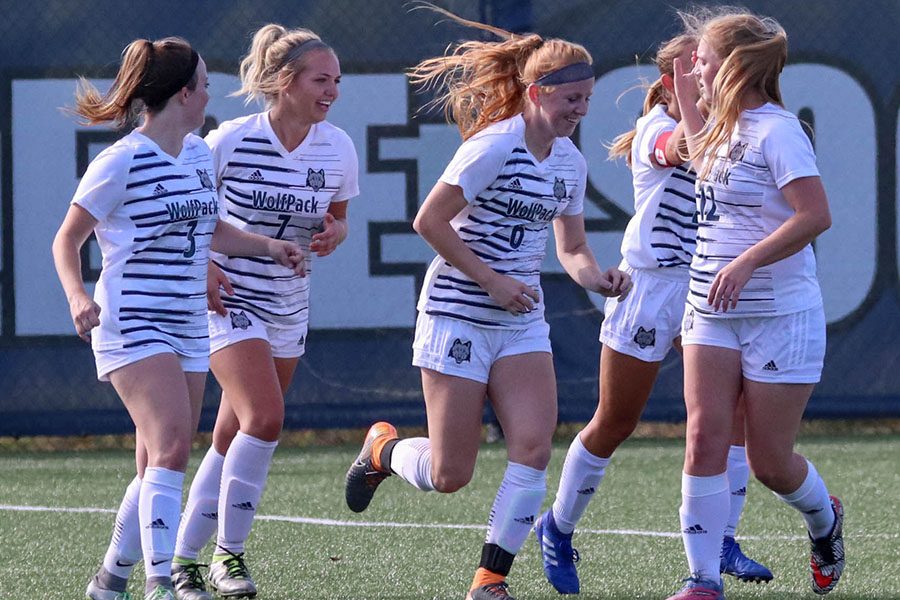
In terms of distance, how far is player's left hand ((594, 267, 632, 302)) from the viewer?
4.71 m

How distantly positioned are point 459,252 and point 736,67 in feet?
3.07

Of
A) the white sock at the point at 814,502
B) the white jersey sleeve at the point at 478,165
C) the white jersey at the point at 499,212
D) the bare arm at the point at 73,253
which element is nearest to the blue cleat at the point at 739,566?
the white sock at the point at 814,502

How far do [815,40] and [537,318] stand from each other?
16.5ft

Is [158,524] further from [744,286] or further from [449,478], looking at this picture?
[744,286]

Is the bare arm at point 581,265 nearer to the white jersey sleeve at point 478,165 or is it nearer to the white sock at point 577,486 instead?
the white jersey sleeve at point 478,165

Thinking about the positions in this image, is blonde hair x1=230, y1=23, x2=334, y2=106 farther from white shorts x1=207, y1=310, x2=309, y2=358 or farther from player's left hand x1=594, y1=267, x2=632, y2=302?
player's left hand x1=594, y1=267, x2=632, y2=302

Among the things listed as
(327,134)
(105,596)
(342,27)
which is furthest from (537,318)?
(342,27)

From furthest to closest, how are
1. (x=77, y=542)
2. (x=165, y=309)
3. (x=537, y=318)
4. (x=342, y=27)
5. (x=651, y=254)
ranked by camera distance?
(x=342, y=27) < (x=77, y=542) < (x=651, y=254) < (x=537, y=318) < (x=165, y=309)

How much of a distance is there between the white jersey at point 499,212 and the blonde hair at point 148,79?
814 millimetres

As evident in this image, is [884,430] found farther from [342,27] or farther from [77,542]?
[77,542]

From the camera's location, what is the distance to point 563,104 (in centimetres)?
465

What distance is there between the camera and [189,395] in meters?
4.45

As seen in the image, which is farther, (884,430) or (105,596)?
(884,430)

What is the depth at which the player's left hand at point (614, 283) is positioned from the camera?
4.71 metres
